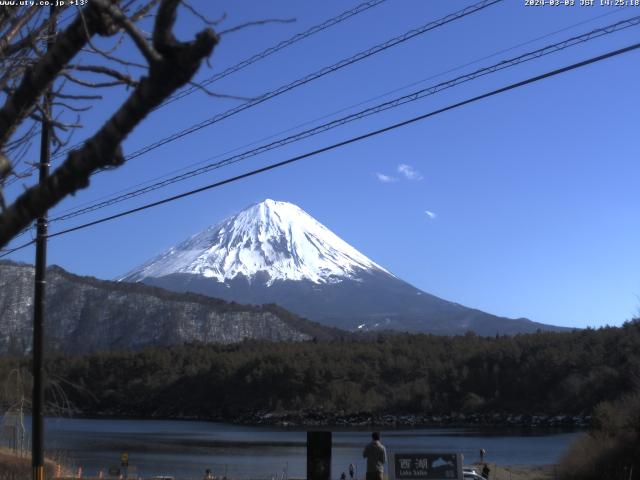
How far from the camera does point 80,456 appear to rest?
53.9 meters

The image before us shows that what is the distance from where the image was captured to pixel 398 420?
347 feet

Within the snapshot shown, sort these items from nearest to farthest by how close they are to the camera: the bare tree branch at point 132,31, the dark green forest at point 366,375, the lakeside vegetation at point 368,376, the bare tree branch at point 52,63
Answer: the bare tree branch at point 132,31
the bare tree branch at point 52,63
the lakeside vegetation at point 368,376
the dark green forest at point 366,375

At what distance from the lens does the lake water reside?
47562 mm

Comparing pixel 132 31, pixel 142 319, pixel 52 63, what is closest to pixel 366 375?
pixel 142 319

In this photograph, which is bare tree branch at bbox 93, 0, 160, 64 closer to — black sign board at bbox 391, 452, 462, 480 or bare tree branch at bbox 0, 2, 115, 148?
bare tree branch at bbox 0, 2, 115, 148

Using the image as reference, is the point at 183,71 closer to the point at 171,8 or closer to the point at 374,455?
the point at 171,8

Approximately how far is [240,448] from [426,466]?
51.1 metres

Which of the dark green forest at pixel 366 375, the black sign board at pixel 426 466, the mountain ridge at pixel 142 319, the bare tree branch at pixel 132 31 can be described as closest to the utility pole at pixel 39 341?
the black sign board at pixel 426 466

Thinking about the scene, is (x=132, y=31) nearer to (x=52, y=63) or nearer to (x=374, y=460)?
(x=52, y=63)

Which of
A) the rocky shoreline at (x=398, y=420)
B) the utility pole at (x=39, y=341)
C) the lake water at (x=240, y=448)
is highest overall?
the utility pole at (x=39, y=341)

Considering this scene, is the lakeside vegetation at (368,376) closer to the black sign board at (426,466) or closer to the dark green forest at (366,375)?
the dark green forest at (366,375)

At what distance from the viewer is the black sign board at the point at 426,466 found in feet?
52.0

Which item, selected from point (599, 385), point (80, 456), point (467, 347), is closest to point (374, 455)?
point (80, 456)

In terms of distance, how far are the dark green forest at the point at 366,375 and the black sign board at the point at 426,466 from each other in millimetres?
79557
